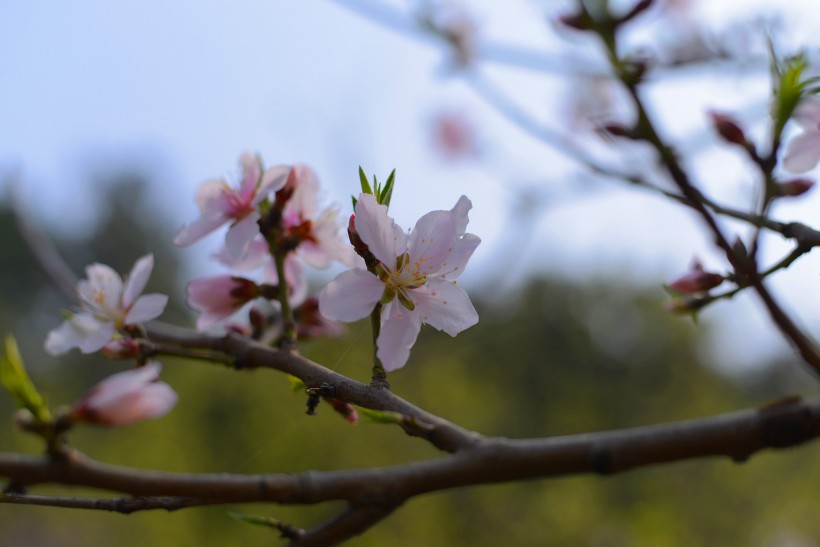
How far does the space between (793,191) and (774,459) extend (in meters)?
6.18

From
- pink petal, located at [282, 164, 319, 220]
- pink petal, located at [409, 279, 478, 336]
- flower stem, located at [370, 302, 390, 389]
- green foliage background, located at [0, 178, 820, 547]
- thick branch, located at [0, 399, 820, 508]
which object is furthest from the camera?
green foliage background, located at [0, 178, 820, 547]

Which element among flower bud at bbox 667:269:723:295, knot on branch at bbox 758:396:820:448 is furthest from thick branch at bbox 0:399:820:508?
flower bud at bbox 667:269:723:295

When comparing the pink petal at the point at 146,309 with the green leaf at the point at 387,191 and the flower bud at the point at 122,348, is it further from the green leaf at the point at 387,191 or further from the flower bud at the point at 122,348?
the green leaf at the point at 387,191

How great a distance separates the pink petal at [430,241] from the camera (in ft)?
2.45

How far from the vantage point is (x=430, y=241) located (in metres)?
0.76

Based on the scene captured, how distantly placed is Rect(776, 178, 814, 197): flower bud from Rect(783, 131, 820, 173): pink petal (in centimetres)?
1

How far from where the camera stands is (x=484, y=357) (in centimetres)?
787

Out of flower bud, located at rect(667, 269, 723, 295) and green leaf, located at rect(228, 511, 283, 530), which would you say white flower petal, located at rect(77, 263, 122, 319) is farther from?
flower bud, located at rect(667, 269, 723, 295)

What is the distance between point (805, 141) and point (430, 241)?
19.4 inches

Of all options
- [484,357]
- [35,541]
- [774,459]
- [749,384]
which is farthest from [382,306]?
[35,541]

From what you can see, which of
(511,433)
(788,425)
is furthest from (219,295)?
(511,433)

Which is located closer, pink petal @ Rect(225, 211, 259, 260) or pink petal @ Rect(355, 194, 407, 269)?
pink petal @ Rect(355, 194, 407, 269)

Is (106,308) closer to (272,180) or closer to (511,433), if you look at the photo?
(272,180)

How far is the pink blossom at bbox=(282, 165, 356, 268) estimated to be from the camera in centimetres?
95
